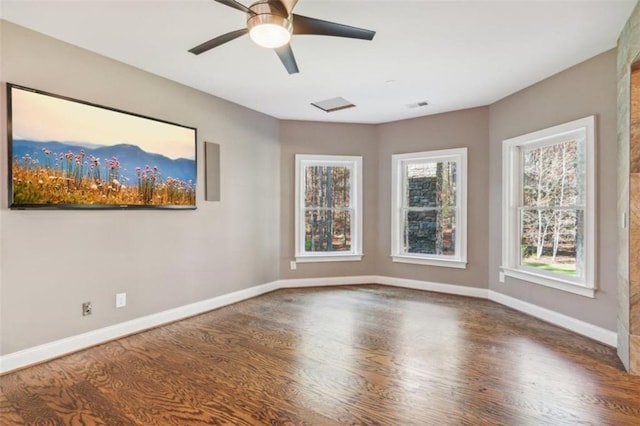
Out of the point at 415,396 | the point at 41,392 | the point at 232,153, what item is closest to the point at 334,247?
the point at 232,153

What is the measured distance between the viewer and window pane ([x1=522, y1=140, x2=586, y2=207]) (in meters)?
3.47

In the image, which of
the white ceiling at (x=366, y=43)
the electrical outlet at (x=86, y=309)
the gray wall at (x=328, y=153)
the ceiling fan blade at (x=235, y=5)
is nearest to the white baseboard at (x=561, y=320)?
the gray wall at (x=328, y=153)

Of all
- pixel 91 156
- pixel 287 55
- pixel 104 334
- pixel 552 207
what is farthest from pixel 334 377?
pixel 552 207

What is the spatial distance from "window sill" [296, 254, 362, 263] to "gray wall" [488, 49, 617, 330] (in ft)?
7.12

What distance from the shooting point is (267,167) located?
5.00m

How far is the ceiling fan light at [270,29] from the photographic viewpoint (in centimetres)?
189

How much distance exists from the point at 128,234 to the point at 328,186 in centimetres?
300

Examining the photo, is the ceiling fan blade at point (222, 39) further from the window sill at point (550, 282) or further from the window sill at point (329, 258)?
the window sill at point (550, 282)

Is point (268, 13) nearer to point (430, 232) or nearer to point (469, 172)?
point (469, 172)

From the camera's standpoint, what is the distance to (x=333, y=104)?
14.8 feet

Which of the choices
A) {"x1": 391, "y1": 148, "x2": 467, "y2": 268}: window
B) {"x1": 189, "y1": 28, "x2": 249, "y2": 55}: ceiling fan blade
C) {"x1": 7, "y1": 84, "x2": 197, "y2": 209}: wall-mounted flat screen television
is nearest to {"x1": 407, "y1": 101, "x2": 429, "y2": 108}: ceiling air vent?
{"x1": 391, "y1": 148, "x2": 467, "y2": 268}: window

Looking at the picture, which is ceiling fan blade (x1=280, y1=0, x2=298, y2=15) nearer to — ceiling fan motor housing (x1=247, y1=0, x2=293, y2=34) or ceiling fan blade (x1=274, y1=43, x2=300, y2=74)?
ceiling fan motor housing (x1=247, y1=0, x2=293, y2=34)

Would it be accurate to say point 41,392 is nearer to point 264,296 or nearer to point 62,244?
point 62,244

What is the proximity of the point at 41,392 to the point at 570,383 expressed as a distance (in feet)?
11.6
